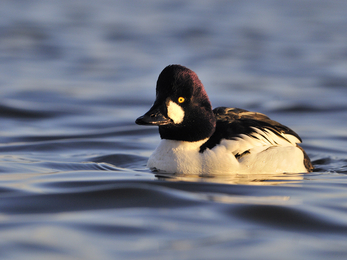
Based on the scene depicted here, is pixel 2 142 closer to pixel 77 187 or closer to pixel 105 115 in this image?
pixel 105 115

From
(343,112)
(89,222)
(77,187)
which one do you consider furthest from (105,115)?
(89,222)

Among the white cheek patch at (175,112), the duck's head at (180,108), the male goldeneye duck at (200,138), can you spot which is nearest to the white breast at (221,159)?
the male goldeneye duck at (200,138)

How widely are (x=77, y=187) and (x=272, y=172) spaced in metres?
2.18

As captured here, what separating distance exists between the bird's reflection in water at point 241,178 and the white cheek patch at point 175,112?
2.01ft

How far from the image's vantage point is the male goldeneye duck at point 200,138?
5.81m

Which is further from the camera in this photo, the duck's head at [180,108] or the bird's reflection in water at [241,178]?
the duck's head at [180,108]

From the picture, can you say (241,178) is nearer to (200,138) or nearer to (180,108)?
(200,138)

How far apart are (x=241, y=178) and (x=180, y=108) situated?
989 mm

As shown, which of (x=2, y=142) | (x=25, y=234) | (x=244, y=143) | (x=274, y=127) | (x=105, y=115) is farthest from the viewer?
(x=105, y=115)

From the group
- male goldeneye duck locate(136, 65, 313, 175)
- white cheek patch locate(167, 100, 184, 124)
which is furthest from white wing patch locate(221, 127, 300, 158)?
white cheek patch locate(167, 100, 184, 124)

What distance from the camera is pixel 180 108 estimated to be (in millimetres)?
5887

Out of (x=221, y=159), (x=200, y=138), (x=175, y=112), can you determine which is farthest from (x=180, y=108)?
(x=221, y=159)

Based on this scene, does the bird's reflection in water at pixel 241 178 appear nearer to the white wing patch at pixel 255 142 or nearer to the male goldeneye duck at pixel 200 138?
the male goldeneye duck at pixel 200 138

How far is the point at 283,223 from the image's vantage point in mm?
4191
